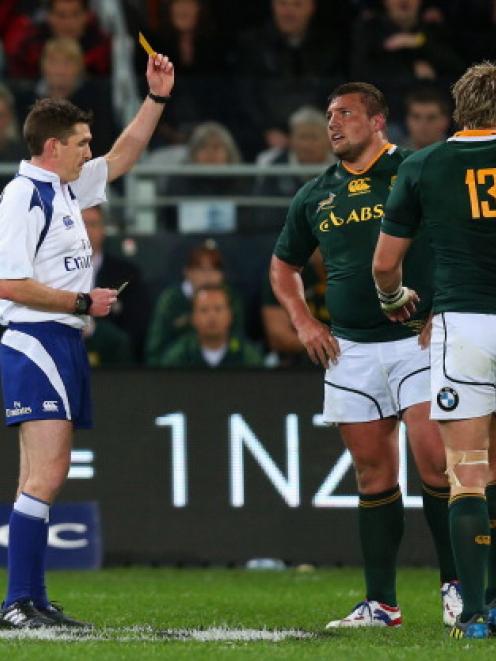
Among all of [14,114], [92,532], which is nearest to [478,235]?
[92,532]

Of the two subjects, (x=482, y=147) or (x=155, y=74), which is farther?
(x=155, y=74)

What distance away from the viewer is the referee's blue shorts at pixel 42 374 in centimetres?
731

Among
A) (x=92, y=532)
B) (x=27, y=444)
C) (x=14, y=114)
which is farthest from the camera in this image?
(x=14, y=114)

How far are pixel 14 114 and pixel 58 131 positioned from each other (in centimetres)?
609

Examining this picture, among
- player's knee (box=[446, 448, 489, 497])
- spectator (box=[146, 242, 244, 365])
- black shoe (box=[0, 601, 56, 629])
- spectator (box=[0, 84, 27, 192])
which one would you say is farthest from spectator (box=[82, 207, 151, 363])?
player's knee (box=[446, 448, 489, 497])

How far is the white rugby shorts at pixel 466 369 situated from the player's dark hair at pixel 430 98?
640cm

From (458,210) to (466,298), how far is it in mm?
338

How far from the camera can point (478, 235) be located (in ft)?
21.9

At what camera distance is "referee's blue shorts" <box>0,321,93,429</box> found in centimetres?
731

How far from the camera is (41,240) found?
735cm

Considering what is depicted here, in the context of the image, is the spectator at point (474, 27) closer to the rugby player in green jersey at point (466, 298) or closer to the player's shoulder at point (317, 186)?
the player's shoulder at point (317, 186)

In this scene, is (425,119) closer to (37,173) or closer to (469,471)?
(37,173)

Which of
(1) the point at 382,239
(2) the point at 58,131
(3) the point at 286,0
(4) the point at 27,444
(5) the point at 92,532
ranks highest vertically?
(3) the point at 286,0

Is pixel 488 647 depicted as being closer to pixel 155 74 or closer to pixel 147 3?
pixel 155 74
